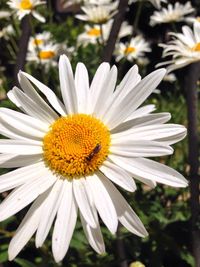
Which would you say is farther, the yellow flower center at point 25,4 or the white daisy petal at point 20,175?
the yellow flower center at point 25,4

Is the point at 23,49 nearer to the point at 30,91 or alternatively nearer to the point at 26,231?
the point at 30,91

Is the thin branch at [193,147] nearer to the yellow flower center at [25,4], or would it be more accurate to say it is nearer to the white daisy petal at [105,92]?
the white daisy petal at [105,92]

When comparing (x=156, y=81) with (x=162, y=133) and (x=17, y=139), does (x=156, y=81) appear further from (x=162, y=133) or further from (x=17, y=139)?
(x=17, y=139)

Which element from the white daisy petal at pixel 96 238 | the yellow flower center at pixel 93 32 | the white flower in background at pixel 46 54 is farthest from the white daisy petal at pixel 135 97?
the yellow flower center at pixel 93 32

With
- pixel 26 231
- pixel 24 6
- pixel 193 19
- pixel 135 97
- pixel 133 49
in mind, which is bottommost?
pixel 133 49

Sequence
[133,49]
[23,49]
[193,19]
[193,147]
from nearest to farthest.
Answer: [193,147] < [23,49] < [193,19] < [133,49]

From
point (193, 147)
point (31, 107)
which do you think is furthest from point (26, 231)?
point (193, 147)

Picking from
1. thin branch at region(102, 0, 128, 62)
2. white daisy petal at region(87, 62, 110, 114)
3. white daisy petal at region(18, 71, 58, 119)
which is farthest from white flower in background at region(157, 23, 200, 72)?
white daisy petal at region(18, 71, 58, 119)
